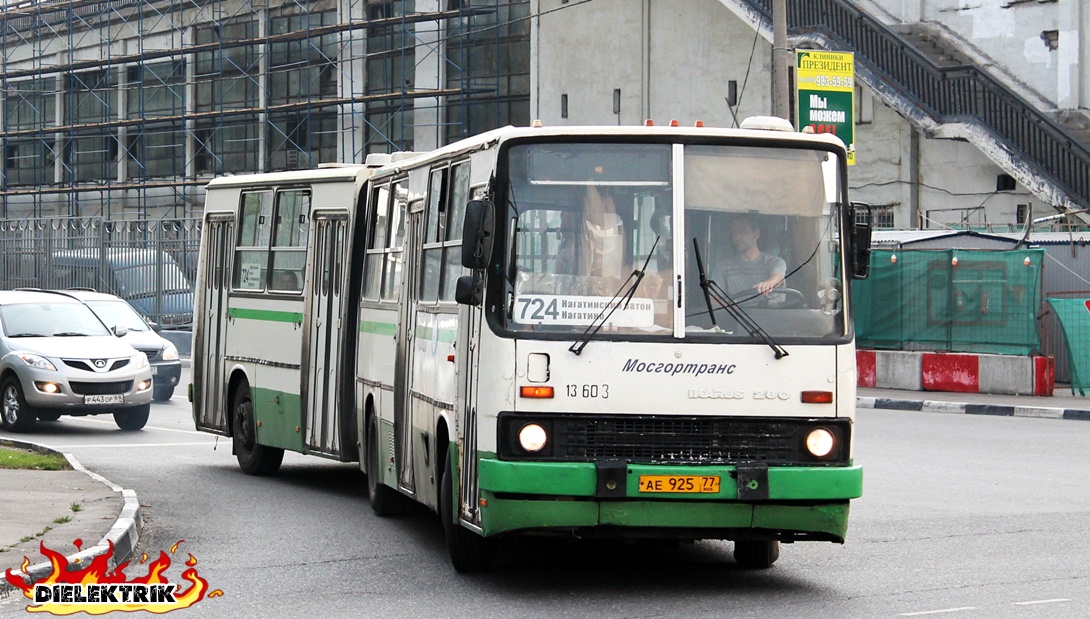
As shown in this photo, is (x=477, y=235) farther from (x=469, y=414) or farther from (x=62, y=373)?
(x=62, y=373)

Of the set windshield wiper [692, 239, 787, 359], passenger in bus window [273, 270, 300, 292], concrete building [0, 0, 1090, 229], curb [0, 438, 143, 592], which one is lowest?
curb [0, 438, 143, 592]

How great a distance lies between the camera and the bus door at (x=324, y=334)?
14031 mm

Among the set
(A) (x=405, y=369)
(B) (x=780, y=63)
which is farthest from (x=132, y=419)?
(A) (x=405, y=369)

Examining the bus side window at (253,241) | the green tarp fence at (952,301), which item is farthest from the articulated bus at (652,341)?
the green tarp fence at (952,301)

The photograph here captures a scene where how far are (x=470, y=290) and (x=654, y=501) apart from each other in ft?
5.02

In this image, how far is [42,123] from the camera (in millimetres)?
59531

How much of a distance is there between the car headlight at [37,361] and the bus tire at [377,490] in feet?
28.5

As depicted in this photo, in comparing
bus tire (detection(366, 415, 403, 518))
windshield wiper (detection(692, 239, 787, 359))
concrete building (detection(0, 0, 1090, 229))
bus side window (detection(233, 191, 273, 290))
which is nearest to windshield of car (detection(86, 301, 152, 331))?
bus side window (detection(233, 191, 273, 290))

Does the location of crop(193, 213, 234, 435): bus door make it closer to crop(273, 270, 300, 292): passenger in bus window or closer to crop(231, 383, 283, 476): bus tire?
crop(231, 383, 283, 476): bus tire

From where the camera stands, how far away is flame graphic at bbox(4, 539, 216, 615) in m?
8.79

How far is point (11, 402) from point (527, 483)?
13.3 m

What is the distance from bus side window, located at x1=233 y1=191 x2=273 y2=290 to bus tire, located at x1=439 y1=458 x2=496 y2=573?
20.4ft

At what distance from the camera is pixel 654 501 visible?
8.95 meters

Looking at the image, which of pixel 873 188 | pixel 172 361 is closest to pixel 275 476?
pixel 172 361
